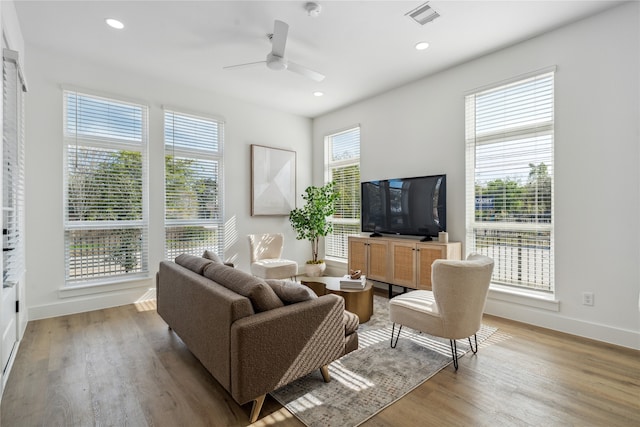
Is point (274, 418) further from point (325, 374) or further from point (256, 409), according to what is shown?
point (325, 374)

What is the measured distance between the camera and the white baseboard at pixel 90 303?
3529 millimetres

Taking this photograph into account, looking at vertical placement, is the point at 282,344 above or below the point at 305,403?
above

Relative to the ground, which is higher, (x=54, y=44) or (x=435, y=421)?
(x=54, y=44)

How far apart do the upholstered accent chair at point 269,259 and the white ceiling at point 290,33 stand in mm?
2401

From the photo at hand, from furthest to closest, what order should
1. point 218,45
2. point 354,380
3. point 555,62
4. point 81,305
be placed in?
point 81,305, point 218,45, point 555,62, point 354,380

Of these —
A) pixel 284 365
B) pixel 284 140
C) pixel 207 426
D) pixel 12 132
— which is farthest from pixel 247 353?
pixel 284 140

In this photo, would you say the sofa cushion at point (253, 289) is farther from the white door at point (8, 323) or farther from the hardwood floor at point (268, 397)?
the white door at point (8, 323)

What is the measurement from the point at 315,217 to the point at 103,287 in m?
3.13

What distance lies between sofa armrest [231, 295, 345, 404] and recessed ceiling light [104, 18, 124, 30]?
3.15m

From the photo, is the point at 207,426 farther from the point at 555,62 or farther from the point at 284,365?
the point at 555,62

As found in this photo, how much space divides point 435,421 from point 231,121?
4763mm

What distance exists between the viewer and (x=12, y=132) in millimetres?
2650

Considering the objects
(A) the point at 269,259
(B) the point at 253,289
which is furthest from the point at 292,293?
(A) the point at 269,259

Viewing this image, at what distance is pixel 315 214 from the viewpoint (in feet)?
17.3
